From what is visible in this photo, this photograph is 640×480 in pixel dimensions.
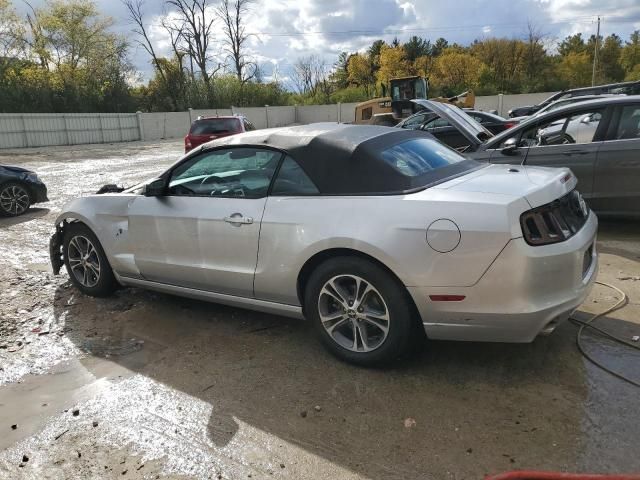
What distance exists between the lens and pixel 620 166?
5.89 metres

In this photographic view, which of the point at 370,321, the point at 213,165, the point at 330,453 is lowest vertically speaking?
the point at 330,453

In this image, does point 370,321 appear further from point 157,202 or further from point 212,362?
point 157,202

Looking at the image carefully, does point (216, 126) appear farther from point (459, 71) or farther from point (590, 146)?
point (459, 71)

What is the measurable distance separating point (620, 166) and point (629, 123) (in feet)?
1.72

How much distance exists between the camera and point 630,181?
5863 millimetres

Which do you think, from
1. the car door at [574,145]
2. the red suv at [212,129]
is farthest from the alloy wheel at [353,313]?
the red suv at [212,129]

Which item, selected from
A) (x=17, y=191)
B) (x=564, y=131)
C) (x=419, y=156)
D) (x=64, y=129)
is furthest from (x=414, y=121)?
(x=64, y=129)

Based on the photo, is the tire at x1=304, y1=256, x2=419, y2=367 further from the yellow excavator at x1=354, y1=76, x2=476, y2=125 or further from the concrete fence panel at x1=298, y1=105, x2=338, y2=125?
the concrete fence panel at x1=298, y1=105, x2=338, y2=125

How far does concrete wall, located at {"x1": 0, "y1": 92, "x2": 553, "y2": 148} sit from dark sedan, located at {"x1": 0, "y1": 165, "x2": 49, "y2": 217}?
21.8 m

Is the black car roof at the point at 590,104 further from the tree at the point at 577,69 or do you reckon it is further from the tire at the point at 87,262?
the tree at the point at 577,69

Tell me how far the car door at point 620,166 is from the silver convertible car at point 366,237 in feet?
9.15

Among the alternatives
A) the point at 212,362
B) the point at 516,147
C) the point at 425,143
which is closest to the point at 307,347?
the point at 212,362

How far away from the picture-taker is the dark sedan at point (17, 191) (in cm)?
943

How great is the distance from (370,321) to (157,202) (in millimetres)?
2090
